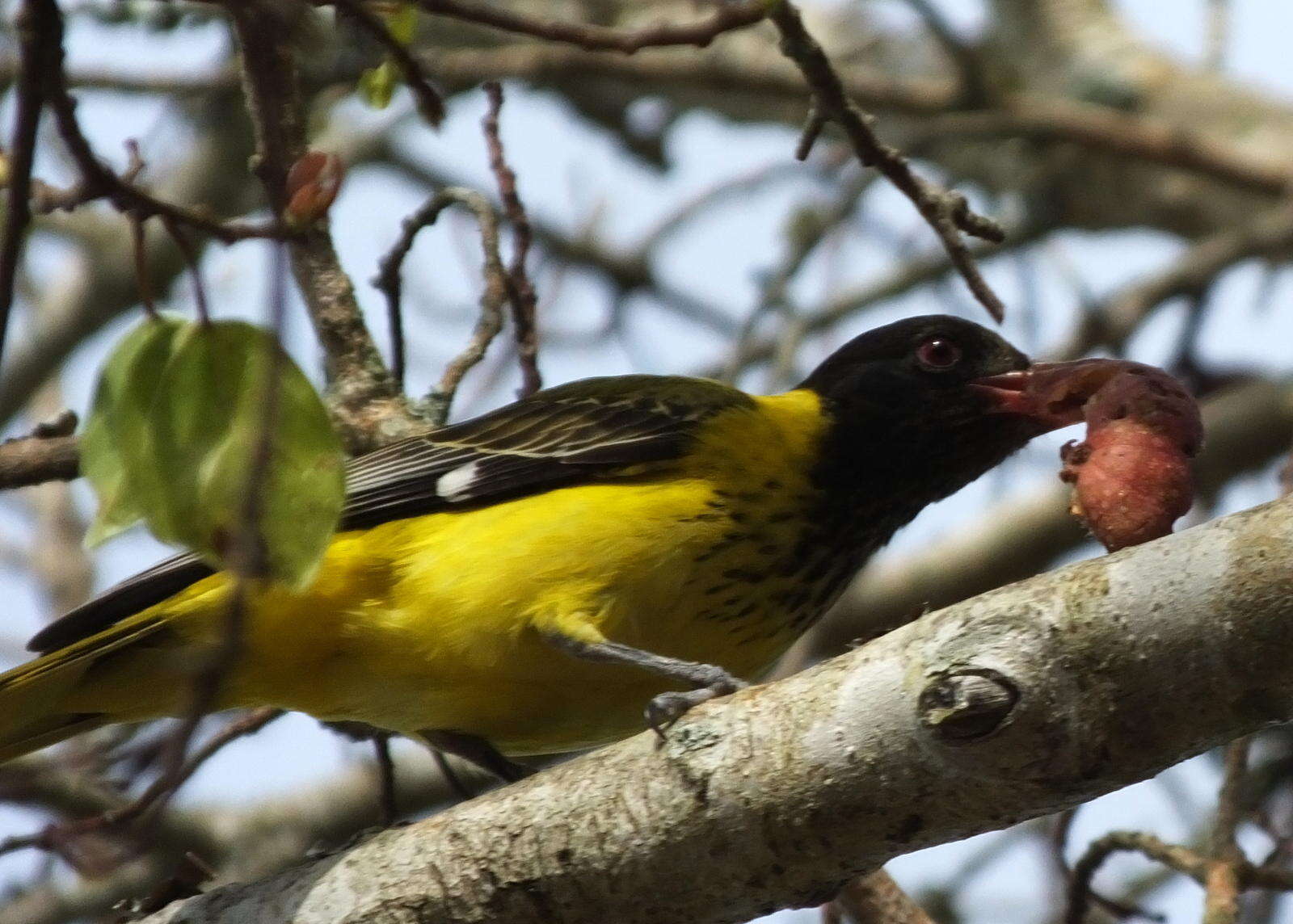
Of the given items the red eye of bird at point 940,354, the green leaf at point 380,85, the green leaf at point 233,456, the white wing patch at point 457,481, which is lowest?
the green leaf at point 233,456

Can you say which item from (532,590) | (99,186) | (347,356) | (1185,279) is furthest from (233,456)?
(1185,279)

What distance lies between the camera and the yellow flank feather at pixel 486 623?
3732 millimetres

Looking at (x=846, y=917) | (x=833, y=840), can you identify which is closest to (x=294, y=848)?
(x=846, y=917)

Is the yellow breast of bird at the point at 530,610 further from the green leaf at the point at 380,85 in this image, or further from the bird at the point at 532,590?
the green leaf at the point at 380,85

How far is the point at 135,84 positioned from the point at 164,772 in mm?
6049

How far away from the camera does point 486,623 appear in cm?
373

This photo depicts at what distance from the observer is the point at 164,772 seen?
5.28 ft

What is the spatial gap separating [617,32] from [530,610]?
1.34 metres

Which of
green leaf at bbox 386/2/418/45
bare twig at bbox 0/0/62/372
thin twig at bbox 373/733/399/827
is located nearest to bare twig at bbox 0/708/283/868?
bare twig at bbox 0/0/62/372

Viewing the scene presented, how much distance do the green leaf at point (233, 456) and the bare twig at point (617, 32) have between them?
2.18 ft

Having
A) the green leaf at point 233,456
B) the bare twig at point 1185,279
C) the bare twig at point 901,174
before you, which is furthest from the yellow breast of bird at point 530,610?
the bare twig at point 1185,279

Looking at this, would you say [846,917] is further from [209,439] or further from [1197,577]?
[209,439]

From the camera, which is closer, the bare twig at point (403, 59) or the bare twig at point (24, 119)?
the bare twig at point (24, 119)

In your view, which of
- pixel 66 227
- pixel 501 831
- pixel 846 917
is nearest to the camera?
pixel 501 831
